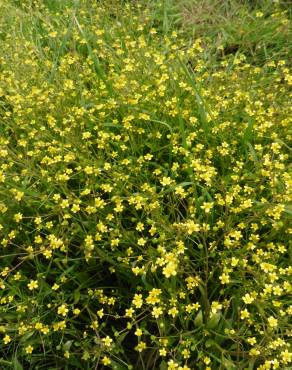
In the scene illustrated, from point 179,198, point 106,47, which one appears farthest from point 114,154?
point 106,47

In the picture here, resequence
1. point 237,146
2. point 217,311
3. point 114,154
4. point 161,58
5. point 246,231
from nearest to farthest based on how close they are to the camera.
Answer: point 217,311
point 246,231
point 114,154
point 237,146
point 161,58

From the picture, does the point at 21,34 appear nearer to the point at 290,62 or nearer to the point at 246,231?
the point at 290,62

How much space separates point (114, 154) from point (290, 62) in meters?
2.19

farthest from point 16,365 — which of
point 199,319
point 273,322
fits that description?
point 273,322

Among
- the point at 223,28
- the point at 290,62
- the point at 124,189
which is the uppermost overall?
the point at 124,189

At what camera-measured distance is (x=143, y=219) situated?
2.39 meters

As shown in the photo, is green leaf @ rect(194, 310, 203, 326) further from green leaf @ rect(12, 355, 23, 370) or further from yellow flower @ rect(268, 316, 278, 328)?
green leaf @ rect(12, 355, 23, 370)

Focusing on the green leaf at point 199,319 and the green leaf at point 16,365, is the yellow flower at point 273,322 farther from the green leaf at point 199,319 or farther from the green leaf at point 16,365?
the green leaf at point 16,365

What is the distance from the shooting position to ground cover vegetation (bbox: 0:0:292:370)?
6.70 ft

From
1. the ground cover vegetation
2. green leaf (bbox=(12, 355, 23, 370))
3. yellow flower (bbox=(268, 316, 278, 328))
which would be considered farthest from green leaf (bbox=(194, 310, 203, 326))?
green leaf (bbox=(12, 355, 23, 370))

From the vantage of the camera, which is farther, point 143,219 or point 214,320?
point 143,219

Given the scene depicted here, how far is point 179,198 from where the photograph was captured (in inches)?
90.5

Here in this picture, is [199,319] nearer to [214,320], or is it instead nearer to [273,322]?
[214,320]

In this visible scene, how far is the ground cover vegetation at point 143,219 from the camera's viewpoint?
2.04m
